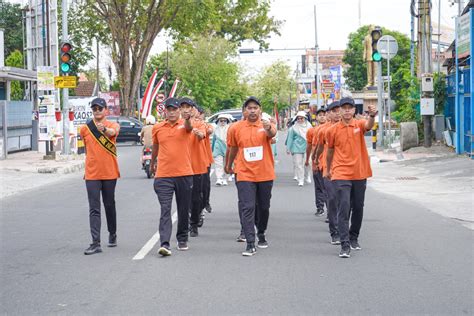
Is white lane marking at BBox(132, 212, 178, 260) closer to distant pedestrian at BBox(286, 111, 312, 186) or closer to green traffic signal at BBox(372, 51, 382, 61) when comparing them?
A: distant pedestrian at BBox(286, 111, 312, 186)

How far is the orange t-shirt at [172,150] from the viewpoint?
10.4 metres

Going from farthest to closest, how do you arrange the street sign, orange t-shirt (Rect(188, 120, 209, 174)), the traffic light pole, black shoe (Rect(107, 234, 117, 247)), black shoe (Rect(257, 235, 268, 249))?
the traffic light pole < the street sign < orange t-shirt (Rect(188, 120, 209, 174)) < black shoe (Rect(107, 234, 117, 247)) < black shoe (Rect(257, 235, 268, 249))

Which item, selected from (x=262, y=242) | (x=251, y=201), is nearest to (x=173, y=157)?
(x=251, y=201)

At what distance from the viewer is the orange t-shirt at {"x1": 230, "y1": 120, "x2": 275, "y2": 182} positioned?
33.7 feet

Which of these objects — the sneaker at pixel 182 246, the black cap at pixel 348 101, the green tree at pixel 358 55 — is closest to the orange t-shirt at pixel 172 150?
the sneaker at pixel 182 246

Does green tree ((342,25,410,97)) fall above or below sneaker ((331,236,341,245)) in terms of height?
above

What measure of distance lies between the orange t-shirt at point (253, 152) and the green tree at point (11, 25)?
66.1 meters

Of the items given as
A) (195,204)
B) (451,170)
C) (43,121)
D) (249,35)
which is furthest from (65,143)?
(249,35)

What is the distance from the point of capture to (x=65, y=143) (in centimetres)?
3081

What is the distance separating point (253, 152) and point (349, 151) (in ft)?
3.76

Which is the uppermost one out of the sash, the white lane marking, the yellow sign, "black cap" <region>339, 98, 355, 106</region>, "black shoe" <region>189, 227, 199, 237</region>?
the yellow sign

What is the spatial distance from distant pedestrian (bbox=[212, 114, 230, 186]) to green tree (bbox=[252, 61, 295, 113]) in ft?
262

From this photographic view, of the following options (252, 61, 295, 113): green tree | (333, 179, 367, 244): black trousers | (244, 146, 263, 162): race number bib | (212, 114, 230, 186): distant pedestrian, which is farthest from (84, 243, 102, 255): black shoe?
(252, 61, 295, 113): green tree

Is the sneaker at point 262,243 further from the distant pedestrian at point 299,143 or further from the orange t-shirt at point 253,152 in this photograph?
the distant pedestrian at point 299,143
